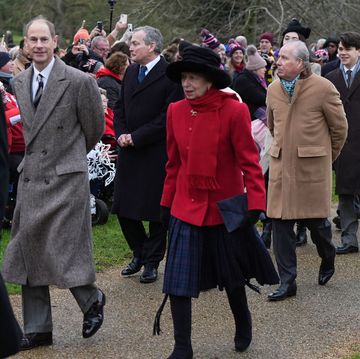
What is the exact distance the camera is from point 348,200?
8.73 metres

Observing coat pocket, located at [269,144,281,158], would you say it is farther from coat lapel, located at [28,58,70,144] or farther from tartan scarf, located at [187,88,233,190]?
coat lapel, located at [28,58,70,144]

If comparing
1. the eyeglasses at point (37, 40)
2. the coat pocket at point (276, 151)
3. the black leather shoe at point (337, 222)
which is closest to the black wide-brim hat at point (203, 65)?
the eyeglasses at point (37, 40)

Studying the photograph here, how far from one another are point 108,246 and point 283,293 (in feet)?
7.48

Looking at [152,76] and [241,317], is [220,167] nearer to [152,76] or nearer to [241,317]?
[241,317]

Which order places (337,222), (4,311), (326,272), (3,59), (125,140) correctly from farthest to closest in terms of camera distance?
(337,222)
(3,59)
(326,272)
(125,140)
(4,311)

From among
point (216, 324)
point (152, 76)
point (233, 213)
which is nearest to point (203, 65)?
point (233, 213)

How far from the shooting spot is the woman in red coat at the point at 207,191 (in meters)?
5.14

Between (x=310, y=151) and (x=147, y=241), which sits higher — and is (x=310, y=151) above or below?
above

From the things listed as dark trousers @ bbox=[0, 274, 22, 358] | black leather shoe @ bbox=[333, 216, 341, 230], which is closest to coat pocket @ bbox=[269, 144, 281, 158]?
black leather shoe @ bbox=[333, 216, 341, 230]

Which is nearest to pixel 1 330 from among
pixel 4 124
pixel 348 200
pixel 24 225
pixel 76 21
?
pixel 4 124

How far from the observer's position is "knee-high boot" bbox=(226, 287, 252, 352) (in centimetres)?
539

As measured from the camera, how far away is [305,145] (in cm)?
677

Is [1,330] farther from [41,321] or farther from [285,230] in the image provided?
[285,230]

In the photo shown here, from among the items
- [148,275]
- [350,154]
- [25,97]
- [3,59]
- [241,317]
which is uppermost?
[25,97]
